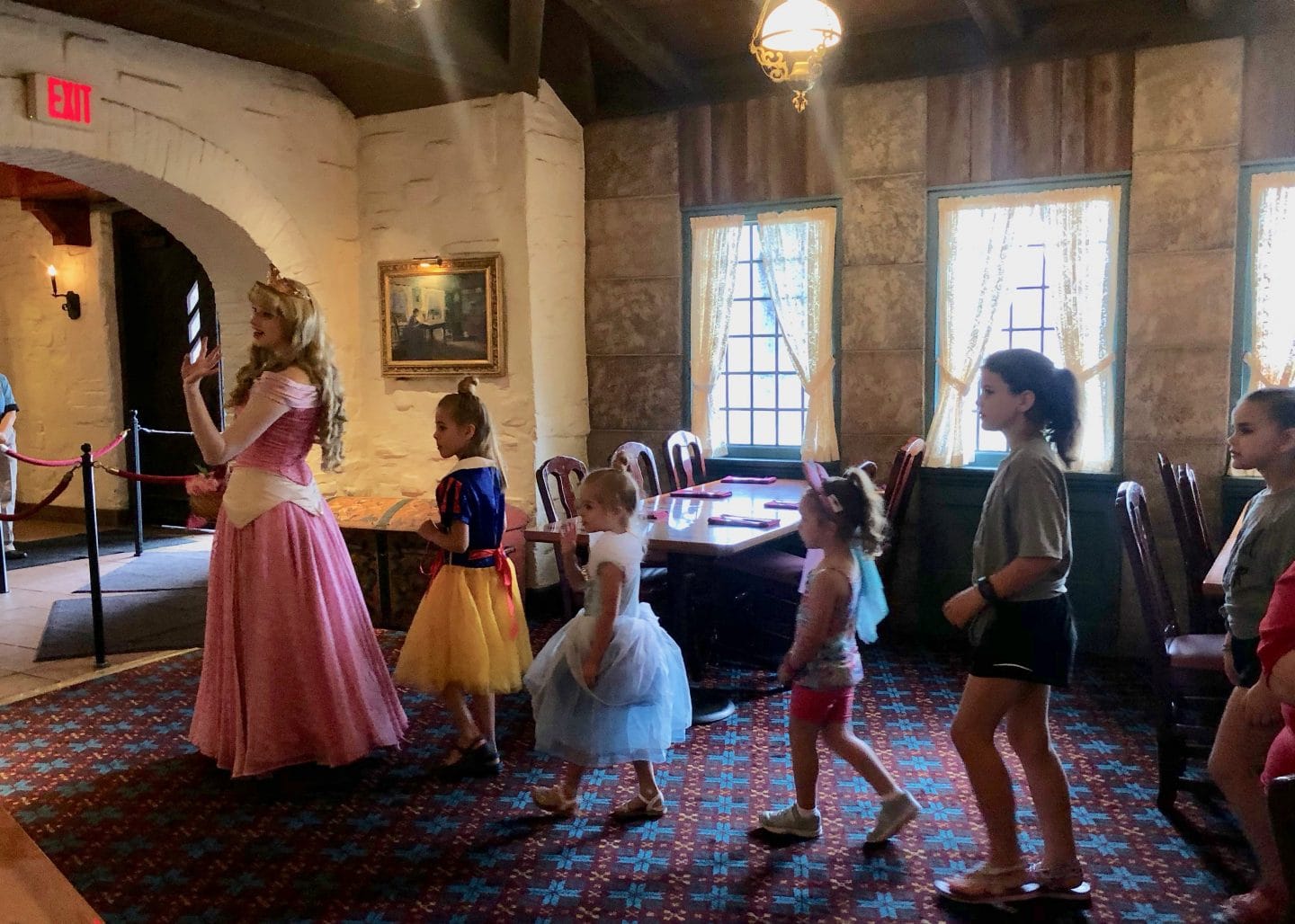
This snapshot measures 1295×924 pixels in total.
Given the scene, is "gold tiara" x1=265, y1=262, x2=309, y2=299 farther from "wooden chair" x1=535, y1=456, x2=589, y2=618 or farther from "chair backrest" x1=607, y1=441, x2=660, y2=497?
"chair backrest" x1=607, y1=441, x2=660, y2=497

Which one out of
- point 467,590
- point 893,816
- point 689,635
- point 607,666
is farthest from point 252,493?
point 893,816

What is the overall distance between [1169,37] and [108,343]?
24.7 feet

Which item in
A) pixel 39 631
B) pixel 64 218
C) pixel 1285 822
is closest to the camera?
pixel 1285 822

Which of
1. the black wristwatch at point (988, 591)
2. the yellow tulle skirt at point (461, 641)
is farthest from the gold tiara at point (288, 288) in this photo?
the black wristwatch at point (988, 591)

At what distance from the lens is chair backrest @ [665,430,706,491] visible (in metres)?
5.28

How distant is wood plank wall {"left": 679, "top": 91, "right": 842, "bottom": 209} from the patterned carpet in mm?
2778

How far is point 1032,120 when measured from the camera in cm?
481

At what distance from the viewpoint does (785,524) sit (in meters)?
4.09

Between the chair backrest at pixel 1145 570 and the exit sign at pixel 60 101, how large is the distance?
4242mm

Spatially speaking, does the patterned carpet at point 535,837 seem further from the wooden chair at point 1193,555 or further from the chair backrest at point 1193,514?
the chair backrest at point 1193,514

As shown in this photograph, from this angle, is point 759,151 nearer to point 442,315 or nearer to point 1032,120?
point 1032,120

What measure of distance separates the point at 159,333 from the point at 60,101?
426cm

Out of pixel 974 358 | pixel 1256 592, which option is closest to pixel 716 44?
pixel 974 358

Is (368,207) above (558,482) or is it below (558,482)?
above
